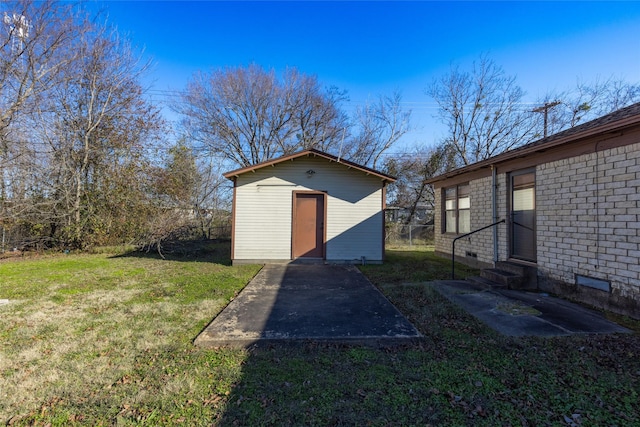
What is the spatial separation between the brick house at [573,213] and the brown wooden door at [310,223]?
4442 mm

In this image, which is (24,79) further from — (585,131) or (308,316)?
(585,131)

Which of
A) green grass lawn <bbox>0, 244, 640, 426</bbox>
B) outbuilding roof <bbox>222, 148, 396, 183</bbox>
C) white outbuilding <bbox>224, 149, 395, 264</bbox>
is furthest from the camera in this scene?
white outbuilding <bbox>224, 149, 395, 264</bbox>

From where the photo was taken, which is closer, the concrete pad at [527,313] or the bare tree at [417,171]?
the concrete pad at [527,313]

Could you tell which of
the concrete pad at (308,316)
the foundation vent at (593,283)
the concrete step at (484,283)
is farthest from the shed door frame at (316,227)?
the foundation vent at (593,283)

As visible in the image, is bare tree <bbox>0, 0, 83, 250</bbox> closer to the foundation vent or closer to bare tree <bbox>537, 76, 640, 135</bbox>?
the foundation vent

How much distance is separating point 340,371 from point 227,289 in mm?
3621

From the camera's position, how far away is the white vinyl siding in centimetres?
875

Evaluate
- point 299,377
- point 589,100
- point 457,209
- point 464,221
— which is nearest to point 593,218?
point 464,221

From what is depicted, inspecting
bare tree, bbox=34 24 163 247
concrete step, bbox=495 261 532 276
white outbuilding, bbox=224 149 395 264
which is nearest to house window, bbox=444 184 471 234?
white outbuilding, bbox=224 149 395 264

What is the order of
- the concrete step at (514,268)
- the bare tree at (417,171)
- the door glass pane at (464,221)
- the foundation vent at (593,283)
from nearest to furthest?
the foundation vent at (593,283) → the concrete step at (514,268) → the door glass pane at (464,221) → the bare tree at (417,171)

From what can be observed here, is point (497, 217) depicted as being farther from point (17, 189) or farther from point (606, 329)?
point (17, 189)

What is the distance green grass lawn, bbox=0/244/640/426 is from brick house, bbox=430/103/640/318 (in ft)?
4.86

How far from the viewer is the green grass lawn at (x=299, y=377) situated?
2.04 metres

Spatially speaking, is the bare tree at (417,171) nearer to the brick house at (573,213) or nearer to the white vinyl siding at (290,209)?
the white vinyl siding at (290,209)
